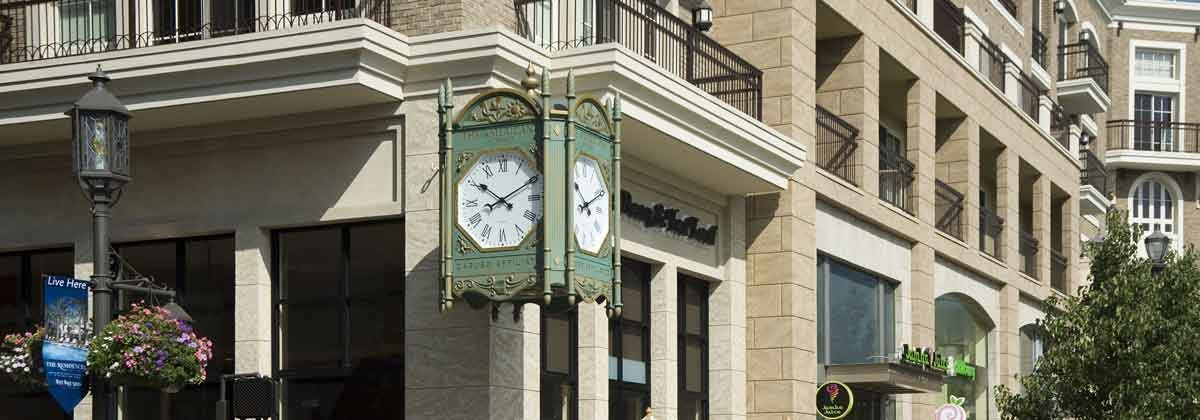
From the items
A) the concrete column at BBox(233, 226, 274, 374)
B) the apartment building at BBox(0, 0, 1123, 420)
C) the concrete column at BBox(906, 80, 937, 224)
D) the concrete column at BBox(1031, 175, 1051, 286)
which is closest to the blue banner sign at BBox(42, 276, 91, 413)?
the apartment building at BBox(0, 0, 1123, 420)

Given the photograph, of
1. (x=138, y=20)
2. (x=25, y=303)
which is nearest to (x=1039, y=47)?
(x=138, y=20)

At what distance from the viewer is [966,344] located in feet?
121

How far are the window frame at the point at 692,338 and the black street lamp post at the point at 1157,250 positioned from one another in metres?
7.86

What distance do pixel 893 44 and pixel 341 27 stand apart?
48.1ft

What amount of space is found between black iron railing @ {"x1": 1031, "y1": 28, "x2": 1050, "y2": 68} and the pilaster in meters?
24.0

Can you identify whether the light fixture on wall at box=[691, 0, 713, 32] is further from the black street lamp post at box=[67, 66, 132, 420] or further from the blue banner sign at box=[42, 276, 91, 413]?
the blue banner sign at box=[42, 276, 91, 413]

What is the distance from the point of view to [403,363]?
20156 millimetres

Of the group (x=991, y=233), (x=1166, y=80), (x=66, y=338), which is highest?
(x=1166, y=80)

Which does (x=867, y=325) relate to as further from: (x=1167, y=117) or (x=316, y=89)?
(x=1167, y=117)

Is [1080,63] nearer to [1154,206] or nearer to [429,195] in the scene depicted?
[1154,206]

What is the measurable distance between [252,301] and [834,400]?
9.94 m

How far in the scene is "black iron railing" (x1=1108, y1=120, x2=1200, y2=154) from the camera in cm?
5775

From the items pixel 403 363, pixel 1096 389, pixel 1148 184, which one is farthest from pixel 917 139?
pixel 1148 184

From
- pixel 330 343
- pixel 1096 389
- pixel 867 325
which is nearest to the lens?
pixel 330 343
